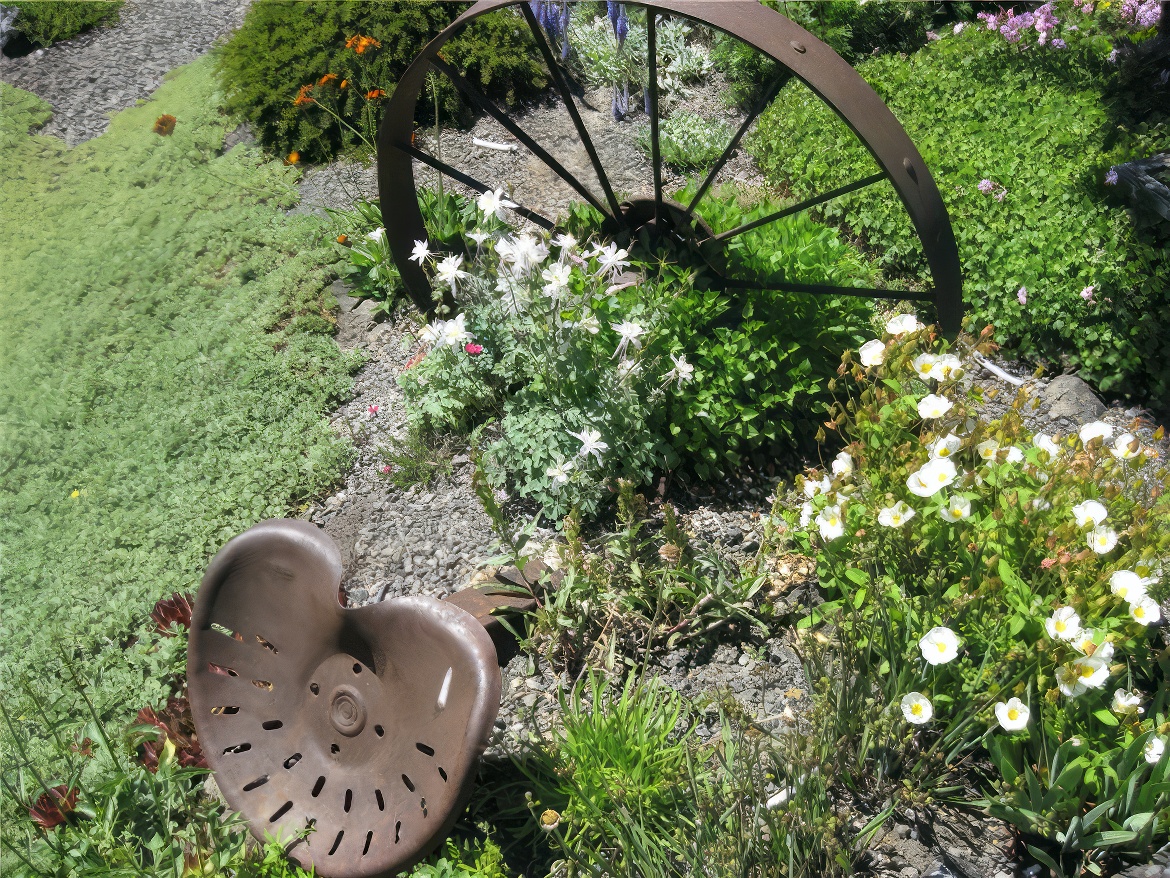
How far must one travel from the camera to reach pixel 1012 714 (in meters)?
1.75

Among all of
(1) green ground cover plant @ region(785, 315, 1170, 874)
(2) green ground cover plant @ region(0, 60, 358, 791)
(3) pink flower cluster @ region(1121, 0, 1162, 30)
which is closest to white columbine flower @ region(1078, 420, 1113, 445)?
(1) green ground cover plant @ region(785, 315, 1170, 874)

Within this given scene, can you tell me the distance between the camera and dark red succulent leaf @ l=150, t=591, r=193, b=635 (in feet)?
8.68

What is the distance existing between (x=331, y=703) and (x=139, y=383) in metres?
2.58

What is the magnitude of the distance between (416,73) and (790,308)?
165 centimetres

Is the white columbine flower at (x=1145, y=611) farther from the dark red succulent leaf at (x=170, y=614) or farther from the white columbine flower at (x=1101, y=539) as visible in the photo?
the dark red succulent leaf at (x=170, y=614)

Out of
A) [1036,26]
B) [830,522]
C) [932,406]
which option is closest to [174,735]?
[830,522]

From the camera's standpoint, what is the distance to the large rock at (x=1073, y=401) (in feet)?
10.6

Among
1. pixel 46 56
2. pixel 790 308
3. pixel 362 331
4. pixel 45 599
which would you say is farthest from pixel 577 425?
pixel 46 56

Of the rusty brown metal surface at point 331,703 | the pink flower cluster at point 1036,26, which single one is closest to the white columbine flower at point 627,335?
the rusty brown metal surface at point 331,703

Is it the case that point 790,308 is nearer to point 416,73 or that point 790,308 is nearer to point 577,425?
point 577,425

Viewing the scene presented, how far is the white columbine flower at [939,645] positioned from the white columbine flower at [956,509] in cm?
31

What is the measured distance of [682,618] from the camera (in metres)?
2.48

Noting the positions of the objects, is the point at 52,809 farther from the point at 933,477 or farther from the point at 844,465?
the point at 933,477

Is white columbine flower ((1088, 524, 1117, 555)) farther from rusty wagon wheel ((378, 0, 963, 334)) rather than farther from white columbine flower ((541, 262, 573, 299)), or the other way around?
white columbine flower ((541, 262, 573, 299))
